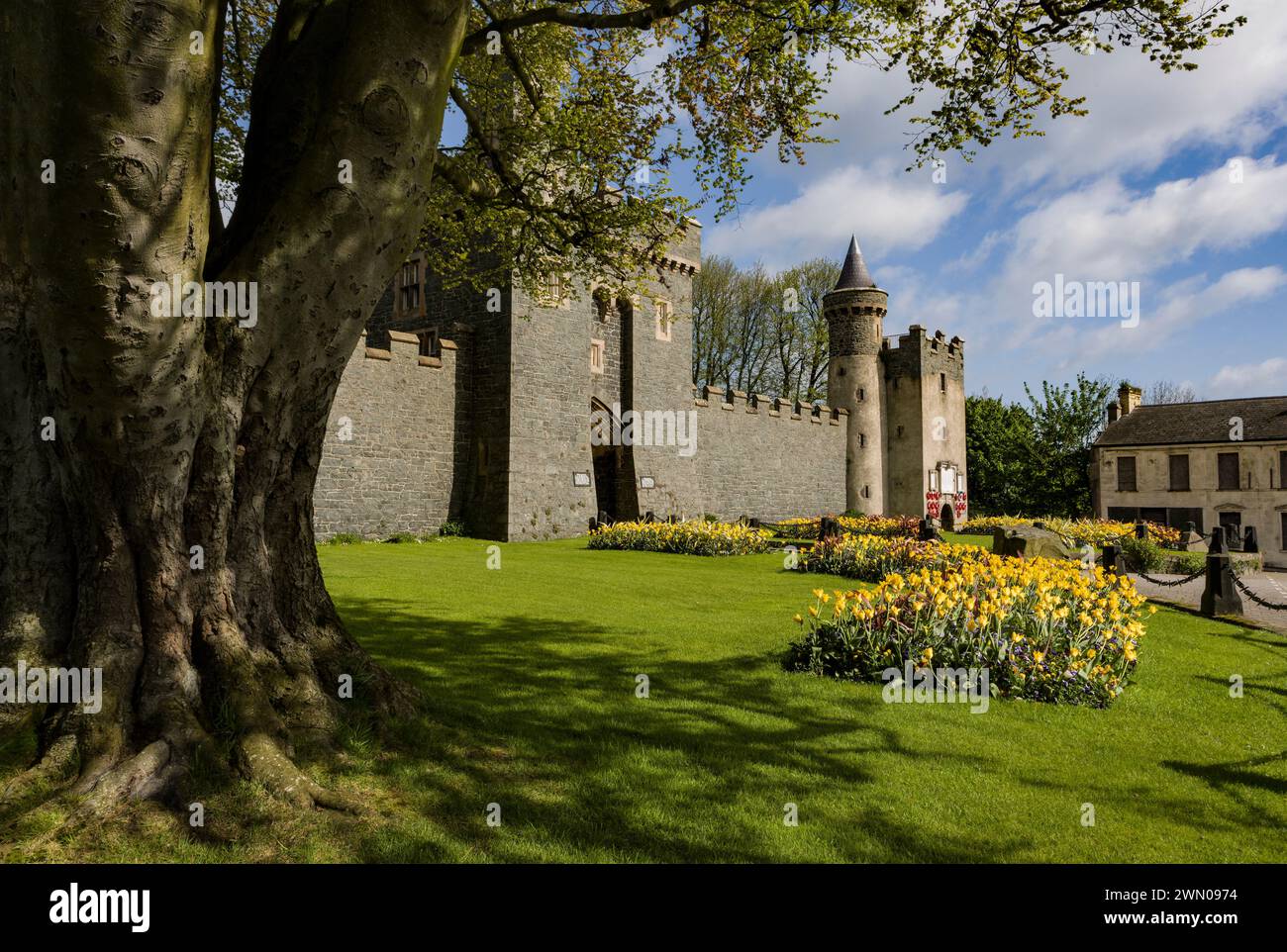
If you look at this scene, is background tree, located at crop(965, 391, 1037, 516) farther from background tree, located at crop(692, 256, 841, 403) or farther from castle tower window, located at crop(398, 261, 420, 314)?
castle tower window, located at crop(398, 261, 420, 314)

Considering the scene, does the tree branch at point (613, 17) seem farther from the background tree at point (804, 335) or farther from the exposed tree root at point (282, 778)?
the background tree at point (804, 335)

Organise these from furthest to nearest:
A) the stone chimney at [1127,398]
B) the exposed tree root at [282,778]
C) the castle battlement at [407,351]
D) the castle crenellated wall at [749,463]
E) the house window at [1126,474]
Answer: the stone chimney at [1127,398]
the house window at [1126,474]
the castle crenellated wall at [749,463]
the castle battlement at [407,351]
the exposed tree root at [282,778]

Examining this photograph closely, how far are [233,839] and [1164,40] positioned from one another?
342 inches

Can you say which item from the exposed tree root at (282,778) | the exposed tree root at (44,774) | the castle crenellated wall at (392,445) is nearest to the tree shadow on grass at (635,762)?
the exposed tree root at (282,778)

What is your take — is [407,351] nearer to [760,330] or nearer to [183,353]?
[183,353]

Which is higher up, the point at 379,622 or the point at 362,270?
the point at 362,270

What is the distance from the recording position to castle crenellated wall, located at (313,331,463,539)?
20391 millimetres

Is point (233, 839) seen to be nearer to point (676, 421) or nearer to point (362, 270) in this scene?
point (362, 270)

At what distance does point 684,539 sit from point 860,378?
76.7 feet

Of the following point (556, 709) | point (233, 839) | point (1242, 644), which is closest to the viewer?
point (233, 839)

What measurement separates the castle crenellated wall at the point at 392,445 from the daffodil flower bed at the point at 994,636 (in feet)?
50.6

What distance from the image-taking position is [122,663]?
397cm

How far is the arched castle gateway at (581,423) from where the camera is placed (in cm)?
2167
